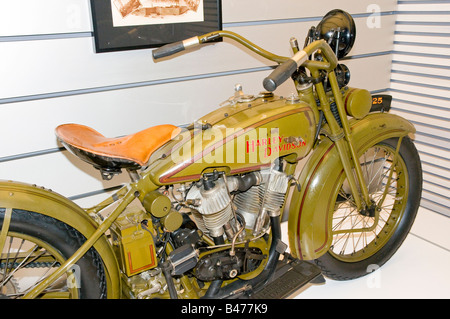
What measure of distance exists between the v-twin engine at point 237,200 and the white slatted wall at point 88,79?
78cm

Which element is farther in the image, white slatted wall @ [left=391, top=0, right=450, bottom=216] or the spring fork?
white slatted wall @ [left=391, top=0, right=450, bottom=216]

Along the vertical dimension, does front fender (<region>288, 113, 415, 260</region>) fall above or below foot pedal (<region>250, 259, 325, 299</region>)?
above

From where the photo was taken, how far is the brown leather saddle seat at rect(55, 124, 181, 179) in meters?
1.52

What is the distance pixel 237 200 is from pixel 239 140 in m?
0.34

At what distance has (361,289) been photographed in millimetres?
2166

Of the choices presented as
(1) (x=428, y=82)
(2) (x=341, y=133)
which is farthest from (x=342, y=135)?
(1) (x=428, y=82)

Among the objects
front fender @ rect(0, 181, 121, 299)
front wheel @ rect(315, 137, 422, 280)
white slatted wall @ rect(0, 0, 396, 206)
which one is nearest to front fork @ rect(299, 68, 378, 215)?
front wheel @ rect(315, 137, 422, 280)

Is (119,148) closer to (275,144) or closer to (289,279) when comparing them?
(275,144)

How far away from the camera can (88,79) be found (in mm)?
2107

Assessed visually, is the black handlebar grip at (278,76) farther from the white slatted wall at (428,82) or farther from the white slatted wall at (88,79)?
the white slatted wall at (428,82)

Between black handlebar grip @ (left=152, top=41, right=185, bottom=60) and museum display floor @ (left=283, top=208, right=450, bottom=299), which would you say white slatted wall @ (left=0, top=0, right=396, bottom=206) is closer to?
black handlebar grip @ (left=152, top=41, right=185, bottom=60)

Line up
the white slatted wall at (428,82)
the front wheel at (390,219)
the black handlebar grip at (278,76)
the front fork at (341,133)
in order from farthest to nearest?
the white slatted wall at (428,82) < the front wheel at (390,219) < the front fork at (341,133) < the black handlebar grip at (278,76)

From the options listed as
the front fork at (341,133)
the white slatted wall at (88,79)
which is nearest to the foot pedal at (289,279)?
the front fork at (341,133)

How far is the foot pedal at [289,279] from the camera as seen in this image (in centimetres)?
182
